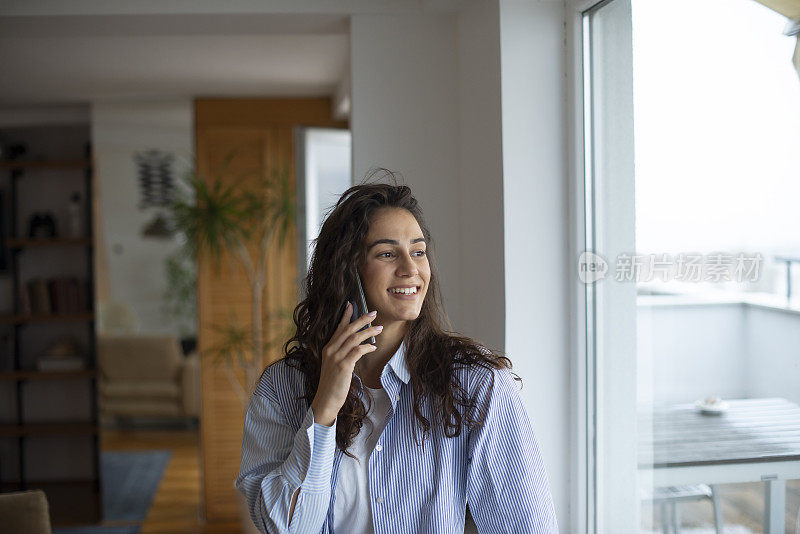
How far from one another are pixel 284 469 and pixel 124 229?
175 inches

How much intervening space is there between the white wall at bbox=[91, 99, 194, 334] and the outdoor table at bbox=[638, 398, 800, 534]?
429 centimetres

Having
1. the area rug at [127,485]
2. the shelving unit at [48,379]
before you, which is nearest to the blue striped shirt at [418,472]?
the area rug at [127,485]

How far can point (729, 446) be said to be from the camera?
69.7 inches

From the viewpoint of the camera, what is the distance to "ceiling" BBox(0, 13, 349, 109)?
115 inches

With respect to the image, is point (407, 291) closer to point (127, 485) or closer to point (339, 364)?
point (339, 364)

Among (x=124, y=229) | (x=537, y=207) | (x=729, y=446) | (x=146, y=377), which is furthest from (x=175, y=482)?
(x=729, y=446)

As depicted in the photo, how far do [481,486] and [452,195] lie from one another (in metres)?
1.42

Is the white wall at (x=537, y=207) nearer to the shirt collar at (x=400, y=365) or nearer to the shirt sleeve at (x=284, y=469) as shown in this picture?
the shirt collar at (x=400, y=365)

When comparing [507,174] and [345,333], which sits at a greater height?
[507,174]

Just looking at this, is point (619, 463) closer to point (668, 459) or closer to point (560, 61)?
point (668, 459)

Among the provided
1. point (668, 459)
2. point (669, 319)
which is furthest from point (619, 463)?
point (669, 319)

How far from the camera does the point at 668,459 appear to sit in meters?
2.00

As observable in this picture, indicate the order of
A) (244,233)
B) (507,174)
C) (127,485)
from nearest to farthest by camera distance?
(507,174) < (244,233) < (127,485)

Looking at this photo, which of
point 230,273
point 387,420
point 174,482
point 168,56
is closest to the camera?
point 387,420
